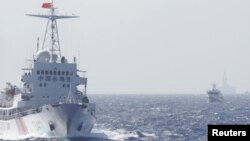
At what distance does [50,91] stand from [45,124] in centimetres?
619

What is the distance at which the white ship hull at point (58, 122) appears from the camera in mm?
61469

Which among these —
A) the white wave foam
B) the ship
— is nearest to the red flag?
the ship

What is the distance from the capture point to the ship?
203ft

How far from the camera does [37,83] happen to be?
2657 inches

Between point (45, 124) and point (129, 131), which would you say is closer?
point (45, 124)

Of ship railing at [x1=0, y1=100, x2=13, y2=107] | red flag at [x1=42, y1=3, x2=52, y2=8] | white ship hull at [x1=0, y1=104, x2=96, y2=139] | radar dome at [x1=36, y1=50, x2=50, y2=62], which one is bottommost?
white ship hull at [x1=0, y1=104, x2=96, y2=139]

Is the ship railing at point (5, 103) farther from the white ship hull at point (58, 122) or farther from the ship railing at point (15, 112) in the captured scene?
the white ship hull at point (58, 122)

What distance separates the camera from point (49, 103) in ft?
220

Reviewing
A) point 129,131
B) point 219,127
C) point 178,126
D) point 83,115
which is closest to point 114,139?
point 83,115

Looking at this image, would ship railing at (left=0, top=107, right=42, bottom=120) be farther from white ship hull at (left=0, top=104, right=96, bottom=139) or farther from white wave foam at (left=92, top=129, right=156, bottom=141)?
white wave foam at (left=92, top=129, right=156, bottom=141)

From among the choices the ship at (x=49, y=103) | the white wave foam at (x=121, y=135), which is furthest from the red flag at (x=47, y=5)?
the white wave foam at (x=121, y=135)

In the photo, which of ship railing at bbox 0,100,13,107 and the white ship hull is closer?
the white ship hull

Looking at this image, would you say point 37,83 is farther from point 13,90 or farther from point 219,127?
point 219,127

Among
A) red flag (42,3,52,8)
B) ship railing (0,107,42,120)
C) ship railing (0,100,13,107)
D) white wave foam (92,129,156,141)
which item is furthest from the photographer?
ship railing (0,100,13,107)
